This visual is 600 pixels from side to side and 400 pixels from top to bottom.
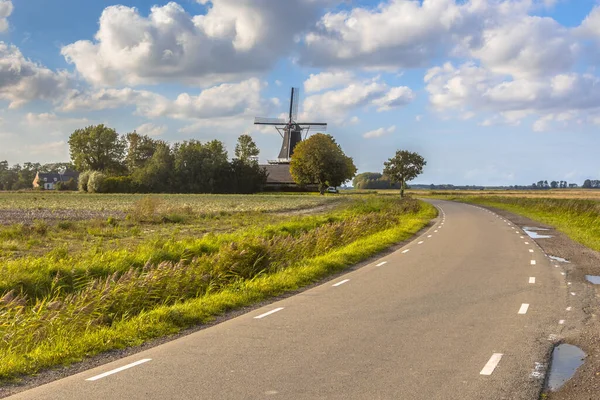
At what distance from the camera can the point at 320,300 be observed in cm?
1138

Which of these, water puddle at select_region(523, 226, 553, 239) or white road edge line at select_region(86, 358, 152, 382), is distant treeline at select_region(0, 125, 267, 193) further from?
white road edge line at select_region(86, 358, 152, 382)

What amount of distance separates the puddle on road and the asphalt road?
171 mm

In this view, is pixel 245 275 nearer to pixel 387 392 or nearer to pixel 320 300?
pixel 320 300

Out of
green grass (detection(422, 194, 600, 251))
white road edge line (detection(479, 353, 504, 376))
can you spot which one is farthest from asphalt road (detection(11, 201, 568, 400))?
green grass (detection(422, 194, 600, 251))

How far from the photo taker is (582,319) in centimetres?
953

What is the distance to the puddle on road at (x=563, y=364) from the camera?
21.2 ft

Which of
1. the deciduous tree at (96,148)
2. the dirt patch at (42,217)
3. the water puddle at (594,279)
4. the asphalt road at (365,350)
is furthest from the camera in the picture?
the deciduous tree at (96,148)

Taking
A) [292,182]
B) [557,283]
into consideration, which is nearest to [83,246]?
[557,283]

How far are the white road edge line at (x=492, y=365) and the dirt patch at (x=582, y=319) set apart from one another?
2.35ft

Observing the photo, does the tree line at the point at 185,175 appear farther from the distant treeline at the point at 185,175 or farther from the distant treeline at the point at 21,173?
the distant treeline at the point at 21,173

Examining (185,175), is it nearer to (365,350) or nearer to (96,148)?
(96,148)

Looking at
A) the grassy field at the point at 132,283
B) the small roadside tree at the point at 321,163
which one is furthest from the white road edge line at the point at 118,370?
the small roadside tree at the point at 321,163

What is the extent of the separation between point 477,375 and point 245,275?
31.2ft

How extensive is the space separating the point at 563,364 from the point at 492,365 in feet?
3.18
